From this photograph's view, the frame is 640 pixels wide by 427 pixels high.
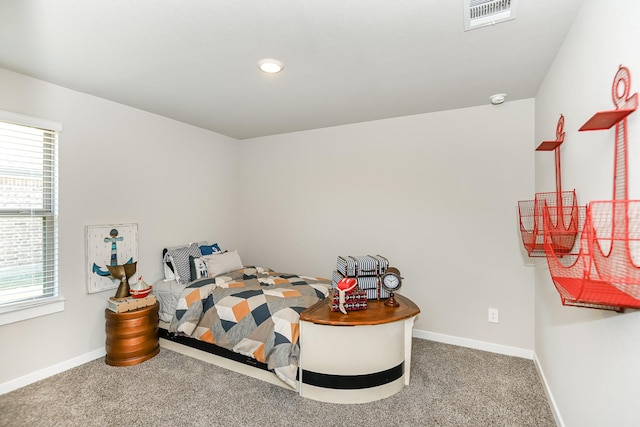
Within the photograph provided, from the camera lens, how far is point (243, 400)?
221 centimetres

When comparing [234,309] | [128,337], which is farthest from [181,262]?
[234,309]

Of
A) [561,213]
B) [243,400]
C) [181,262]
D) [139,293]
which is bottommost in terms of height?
[243,400]

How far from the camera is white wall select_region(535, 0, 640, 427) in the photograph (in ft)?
3.59

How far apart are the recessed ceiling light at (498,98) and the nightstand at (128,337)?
3.77m

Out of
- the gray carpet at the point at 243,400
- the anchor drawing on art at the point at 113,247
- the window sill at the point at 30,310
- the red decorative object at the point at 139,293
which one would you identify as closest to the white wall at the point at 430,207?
the gray carpet at the point at 243,400

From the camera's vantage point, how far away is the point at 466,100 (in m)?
2.86

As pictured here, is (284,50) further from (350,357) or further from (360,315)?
(350,357)

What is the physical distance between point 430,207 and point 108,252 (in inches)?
130

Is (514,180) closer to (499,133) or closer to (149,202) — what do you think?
(499,133)

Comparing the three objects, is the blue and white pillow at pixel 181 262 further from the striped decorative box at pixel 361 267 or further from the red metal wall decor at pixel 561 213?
the red metal wall decor at pixel 561 213

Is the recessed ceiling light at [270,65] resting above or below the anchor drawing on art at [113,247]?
above

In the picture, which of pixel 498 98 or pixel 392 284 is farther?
pixel 498 98

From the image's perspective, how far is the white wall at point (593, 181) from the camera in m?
1.09

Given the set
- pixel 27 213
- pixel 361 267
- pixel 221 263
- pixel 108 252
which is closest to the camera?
pixel 27 213
